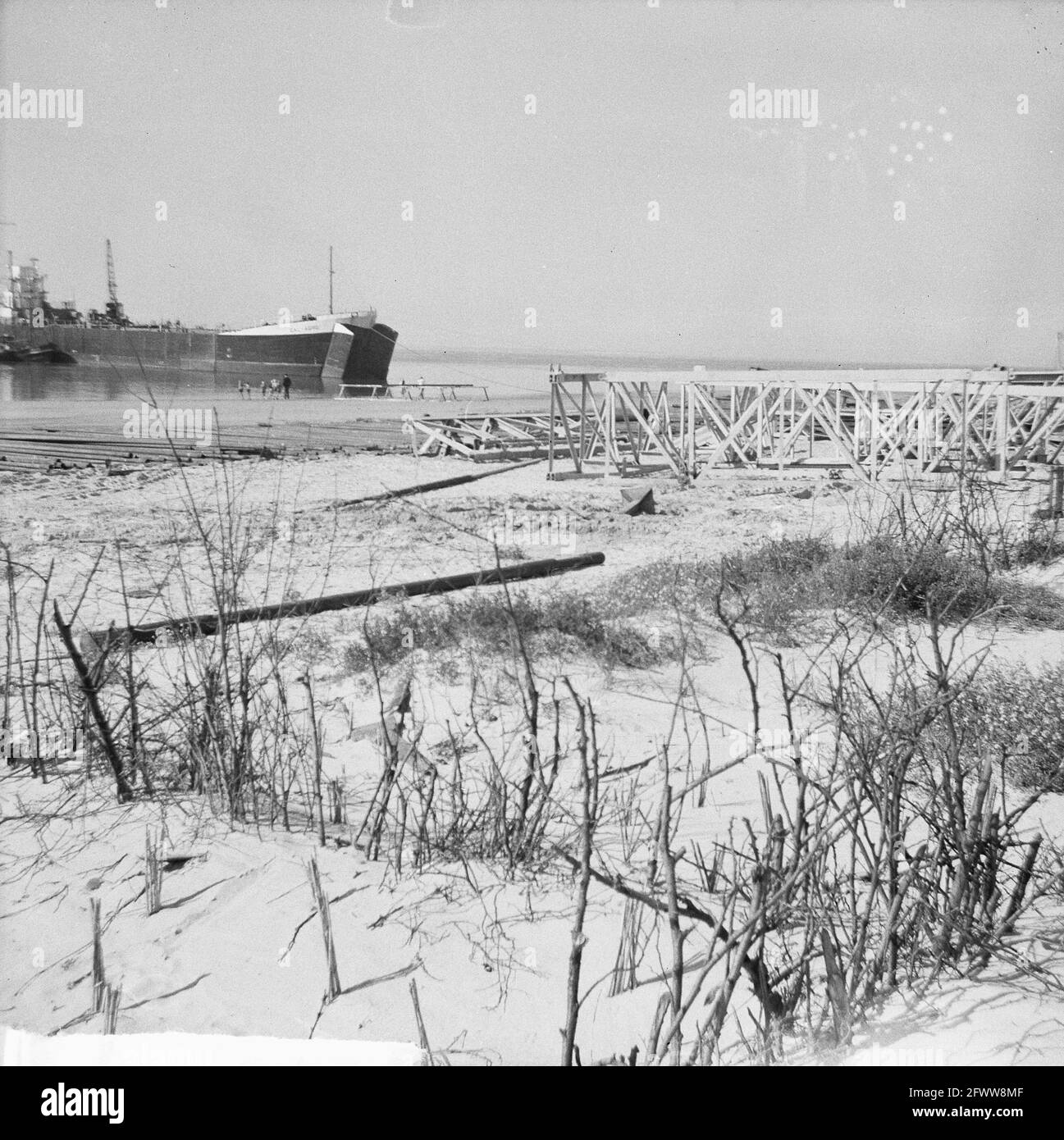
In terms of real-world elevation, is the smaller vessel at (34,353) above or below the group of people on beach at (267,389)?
above

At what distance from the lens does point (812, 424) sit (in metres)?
18.4

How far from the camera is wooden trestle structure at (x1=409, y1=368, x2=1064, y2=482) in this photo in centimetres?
1430

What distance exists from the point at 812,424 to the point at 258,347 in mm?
52696

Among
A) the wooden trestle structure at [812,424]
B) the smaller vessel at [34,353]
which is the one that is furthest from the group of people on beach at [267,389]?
the wooden trestle structure at [812,424]

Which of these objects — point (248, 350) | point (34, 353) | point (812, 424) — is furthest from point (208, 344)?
point (812, 424)

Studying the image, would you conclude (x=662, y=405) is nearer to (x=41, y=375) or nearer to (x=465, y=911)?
(x=465, y=911)

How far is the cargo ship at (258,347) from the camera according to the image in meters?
61.1

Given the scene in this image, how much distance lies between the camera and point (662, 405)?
17.9 metres

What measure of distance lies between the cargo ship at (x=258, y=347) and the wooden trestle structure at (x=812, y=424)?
43.1 meters

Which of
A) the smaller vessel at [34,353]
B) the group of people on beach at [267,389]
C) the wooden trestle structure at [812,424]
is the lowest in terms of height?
the wooden trestle structure at [812,424]

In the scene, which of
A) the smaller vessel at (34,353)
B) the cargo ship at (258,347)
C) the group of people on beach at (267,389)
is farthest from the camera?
the smaller vessel at (34,353)

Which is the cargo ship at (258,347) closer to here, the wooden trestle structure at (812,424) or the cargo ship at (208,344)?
the cargo ship at (208,344)

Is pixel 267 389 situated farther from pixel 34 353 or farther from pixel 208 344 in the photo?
pixel 34 353

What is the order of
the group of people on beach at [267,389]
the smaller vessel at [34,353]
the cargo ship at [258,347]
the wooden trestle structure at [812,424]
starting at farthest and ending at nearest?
the smaller vessel at [34,353], the cargo ship at [258,347], the group of people on beach at [267,389], the wooden trestle structure at [812,424]
